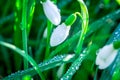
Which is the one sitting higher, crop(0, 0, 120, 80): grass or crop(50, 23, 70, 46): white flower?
crop(50, 23, 70, 46): white flower

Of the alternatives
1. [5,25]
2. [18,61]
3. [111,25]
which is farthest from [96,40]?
[5,25]

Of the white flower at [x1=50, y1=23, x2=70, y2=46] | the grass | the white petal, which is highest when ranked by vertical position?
the white flower at [x1=50, y1=23, x2=70, y2=46]

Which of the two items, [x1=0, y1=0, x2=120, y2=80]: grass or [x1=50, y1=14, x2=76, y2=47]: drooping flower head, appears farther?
[x1=0, y1=0, x2=120, y2=80]: grass

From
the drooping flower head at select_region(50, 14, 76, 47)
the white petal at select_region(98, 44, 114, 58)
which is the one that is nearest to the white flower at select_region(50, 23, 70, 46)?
the drooping flower head at select_region(50, 14, 76, 47)

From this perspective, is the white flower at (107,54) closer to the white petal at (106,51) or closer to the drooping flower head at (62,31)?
the white petal at (106,51)

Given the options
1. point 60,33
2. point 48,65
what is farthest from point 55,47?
point 60,33

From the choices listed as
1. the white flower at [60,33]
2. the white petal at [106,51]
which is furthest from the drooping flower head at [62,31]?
the white petal at [106,51]

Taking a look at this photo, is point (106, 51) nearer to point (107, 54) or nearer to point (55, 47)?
point (107, 54)

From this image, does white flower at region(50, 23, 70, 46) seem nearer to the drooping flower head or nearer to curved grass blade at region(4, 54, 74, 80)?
the drooping flower head

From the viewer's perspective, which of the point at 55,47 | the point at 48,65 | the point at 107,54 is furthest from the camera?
the point at 55,47
